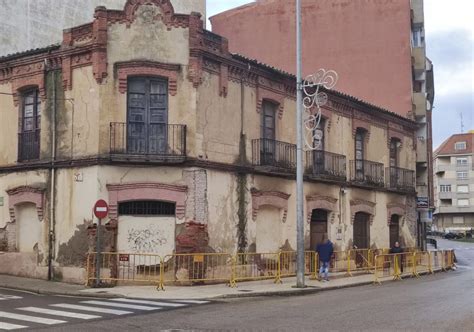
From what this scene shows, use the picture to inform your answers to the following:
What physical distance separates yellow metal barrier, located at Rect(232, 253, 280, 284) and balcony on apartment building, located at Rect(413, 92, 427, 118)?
1873cm

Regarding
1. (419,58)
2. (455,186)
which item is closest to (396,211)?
(419,58)

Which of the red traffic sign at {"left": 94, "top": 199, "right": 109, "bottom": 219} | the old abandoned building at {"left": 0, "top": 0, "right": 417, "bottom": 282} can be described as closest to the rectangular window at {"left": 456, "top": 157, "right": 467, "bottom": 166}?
the old abandoned building at {"left": 0, "top": 0, "right": 417, "bottom": 282}

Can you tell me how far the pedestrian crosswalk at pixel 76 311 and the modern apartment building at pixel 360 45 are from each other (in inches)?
938

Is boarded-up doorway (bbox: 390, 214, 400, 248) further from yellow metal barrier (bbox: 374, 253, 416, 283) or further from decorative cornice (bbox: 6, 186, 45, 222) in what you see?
decorative cornice (bbox: 6, 186, 45, 222)

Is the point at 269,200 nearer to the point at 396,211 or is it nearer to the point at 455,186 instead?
the point at 396,211

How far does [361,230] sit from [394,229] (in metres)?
4.00

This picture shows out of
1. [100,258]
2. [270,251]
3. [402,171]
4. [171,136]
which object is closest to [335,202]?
[270,251]

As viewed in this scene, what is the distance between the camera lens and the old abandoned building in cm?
1939

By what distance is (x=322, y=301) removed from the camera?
15.8 m

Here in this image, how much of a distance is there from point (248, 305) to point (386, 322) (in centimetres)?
411

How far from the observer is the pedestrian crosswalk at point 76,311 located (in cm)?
1196

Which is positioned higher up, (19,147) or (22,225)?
(19,147)

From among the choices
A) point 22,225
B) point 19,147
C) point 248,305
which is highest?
point 19,147

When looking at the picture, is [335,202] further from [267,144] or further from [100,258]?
[100,258]
